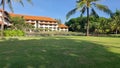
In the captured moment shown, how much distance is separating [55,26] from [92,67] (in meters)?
127

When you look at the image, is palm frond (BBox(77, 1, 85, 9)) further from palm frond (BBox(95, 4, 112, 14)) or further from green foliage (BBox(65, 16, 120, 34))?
green foliage (BBox(65, 16, 120, 34))

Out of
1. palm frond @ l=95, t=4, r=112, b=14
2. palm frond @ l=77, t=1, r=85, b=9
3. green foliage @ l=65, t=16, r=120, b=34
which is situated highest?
palm frond @ l=77, t=1, r=85, b=9

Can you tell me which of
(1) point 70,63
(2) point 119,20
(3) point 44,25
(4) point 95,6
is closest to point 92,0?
(4) point 95,6

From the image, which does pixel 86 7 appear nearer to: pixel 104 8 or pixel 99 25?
pixel 104 8

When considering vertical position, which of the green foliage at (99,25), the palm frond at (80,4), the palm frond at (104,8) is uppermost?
the palm frond at (80,4)

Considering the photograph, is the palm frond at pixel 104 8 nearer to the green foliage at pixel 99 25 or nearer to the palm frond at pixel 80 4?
the palm frond at pixel 80 4

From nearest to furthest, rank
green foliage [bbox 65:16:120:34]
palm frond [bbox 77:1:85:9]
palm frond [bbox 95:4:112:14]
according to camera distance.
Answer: palm frond [bbox 95:4:112:14]
palm frond [bbox 77:1:85:9]
green foliage [bbox 65:16:120:34]

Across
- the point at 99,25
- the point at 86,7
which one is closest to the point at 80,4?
the point at 86,7

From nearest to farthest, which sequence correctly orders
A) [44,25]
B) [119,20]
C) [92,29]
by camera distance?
[119,20] → [92,29] → [44,25]

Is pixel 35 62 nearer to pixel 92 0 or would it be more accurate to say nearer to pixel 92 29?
pixel 92 0

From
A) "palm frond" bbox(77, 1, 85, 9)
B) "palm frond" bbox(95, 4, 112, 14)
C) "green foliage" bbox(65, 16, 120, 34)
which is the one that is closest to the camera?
"palm frond" bbox(95, 4, 112, 14)

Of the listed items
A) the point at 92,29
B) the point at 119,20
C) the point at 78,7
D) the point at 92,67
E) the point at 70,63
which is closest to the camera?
the point at 92,67

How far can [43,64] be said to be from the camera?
357 inches

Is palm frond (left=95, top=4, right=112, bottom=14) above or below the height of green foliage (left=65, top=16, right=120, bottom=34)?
above
